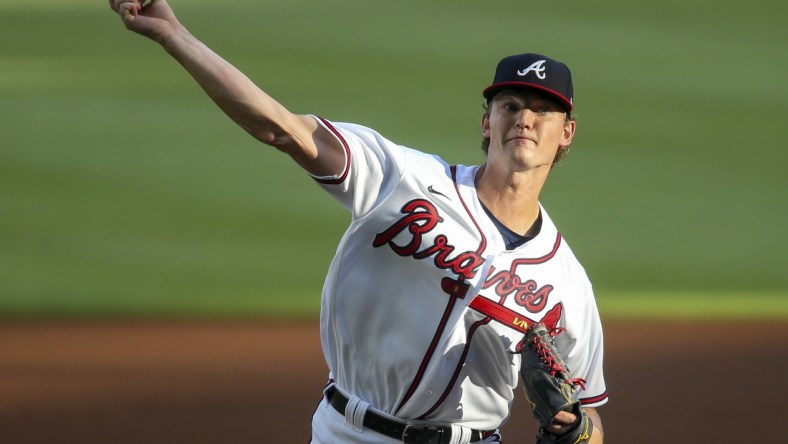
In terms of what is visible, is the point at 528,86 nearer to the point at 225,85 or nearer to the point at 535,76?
the point at 535,76

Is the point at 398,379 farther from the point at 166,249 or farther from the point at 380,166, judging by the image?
the point at 166,249

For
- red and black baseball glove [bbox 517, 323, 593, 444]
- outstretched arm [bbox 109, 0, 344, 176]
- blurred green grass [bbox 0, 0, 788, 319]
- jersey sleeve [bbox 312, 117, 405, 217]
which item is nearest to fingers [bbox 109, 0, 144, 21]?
outstretched arm [bbox 109, 0, 344, 176]

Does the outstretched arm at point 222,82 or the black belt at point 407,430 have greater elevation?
the outstretched arm at point 222,82

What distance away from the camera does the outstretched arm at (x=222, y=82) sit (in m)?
2.48

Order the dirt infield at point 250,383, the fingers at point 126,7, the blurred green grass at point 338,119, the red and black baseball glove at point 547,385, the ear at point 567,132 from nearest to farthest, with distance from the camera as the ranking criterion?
the fingers at point 126,7 → the red and black baseball glove at point 547,385 → the ear at point 567,132 → the dirt infield at point 250,383 → the blurred green grass at point 338,119

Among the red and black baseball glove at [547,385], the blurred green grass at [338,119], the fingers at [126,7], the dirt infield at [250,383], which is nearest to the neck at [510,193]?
the red and black baseball glove at [547,385]

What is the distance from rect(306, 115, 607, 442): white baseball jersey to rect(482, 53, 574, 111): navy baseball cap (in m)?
0.32

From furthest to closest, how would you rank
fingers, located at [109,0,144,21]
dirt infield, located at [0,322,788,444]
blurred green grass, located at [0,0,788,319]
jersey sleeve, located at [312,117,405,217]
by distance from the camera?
blurred green grass, located at [0,0,788,319] < dirt infield, located at [0,322,788,444] < jersey sleeve, located at [312,117,405,217] < fingers, located at [109,0,144,21]

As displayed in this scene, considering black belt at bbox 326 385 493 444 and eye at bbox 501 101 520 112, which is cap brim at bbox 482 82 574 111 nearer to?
eye at bbox 501 101 520 112

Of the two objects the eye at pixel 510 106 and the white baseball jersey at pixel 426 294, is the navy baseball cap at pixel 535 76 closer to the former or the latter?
the eye at pixel 510 106

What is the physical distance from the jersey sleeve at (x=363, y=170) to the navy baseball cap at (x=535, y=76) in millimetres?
420

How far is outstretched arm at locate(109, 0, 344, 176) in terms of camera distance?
97.7 inches

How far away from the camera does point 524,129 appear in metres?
3.16

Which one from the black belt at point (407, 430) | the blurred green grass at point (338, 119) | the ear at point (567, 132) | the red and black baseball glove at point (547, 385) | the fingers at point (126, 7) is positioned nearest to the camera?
the fingers at point (126, 7)
